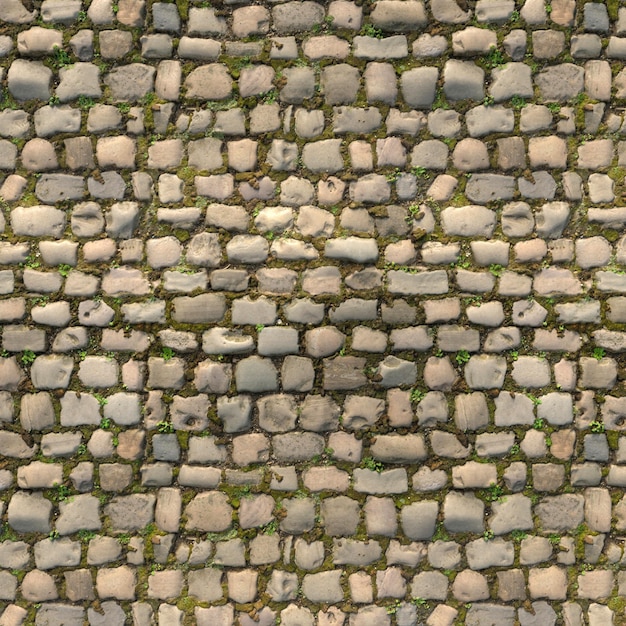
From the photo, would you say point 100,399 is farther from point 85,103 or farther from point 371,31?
point 371,31

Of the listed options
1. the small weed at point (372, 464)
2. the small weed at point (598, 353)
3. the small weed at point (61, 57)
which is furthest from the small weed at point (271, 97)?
the small weed at point (598, 353)

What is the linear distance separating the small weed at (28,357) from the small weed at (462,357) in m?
2.16

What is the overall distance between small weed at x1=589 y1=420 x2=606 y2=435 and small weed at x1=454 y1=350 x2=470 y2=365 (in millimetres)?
724

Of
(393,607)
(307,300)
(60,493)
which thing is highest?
(307,300)

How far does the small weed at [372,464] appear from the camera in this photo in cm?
328

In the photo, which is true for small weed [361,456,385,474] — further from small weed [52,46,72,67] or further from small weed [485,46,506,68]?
small weed [52,46,72,67]

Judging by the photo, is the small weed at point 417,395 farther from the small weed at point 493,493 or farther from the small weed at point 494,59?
the small weed at point 494,59

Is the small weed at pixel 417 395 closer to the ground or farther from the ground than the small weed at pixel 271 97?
closer to the ground

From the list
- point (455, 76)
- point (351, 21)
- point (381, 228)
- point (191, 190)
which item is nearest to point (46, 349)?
point (191, 190)

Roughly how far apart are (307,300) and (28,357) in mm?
1455

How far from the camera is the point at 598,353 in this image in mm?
3277

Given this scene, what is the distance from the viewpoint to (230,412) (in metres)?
3.28

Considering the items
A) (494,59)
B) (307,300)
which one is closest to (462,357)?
(307,300)

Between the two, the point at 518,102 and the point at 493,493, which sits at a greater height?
the point at 518,102
